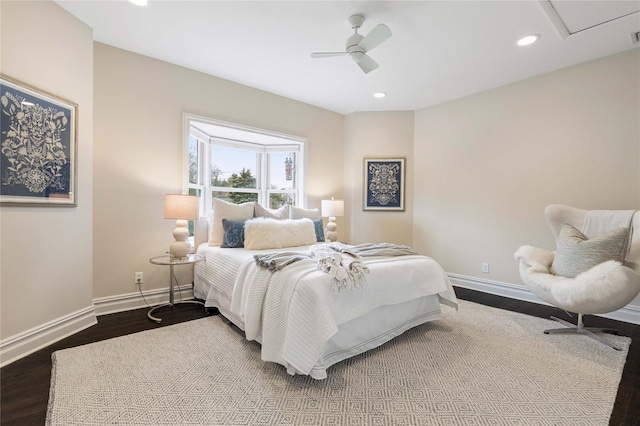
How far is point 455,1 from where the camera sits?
2.17m

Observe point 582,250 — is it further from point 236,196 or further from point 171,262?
point 236,196

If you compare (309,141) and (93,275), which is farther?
(309,141)

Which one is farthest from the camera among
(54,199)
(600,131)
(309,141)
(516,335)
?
(309,141)

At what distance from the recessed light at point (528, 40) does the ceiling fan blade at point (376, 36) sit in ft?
4.69

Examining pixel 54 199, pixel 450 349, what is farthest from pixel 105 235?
pixel 450 349

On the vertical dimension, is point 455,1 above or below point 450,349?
above

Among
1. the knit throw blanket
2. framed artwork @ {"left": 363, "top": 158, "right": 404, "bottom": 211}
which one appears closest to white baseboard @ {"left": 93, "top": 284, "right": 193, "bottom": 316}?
the knit throw blanket

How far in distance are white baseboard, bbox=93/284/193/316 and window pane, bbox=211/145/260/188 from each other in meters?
1.50

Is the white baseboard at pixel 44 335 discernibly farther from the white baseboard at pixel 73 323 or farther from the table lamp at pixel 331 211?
the table lamp at pixel 331 211

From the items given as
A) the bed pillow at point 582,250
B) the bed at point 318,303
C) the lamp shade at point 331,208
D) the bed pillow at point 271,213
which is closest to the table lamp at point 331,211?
the lamp shade at point 331,208

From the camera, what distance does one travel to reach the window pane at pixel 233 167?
4.04 m

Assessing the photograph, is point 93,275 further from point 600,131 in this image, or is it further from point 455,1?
point 600,131

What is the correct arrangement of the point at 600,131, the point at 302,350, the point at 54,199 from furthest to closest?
the point at 600,131
the point at 54,199
the point at 302,350

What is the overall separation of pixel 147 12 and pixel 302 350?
2917 millimetres
